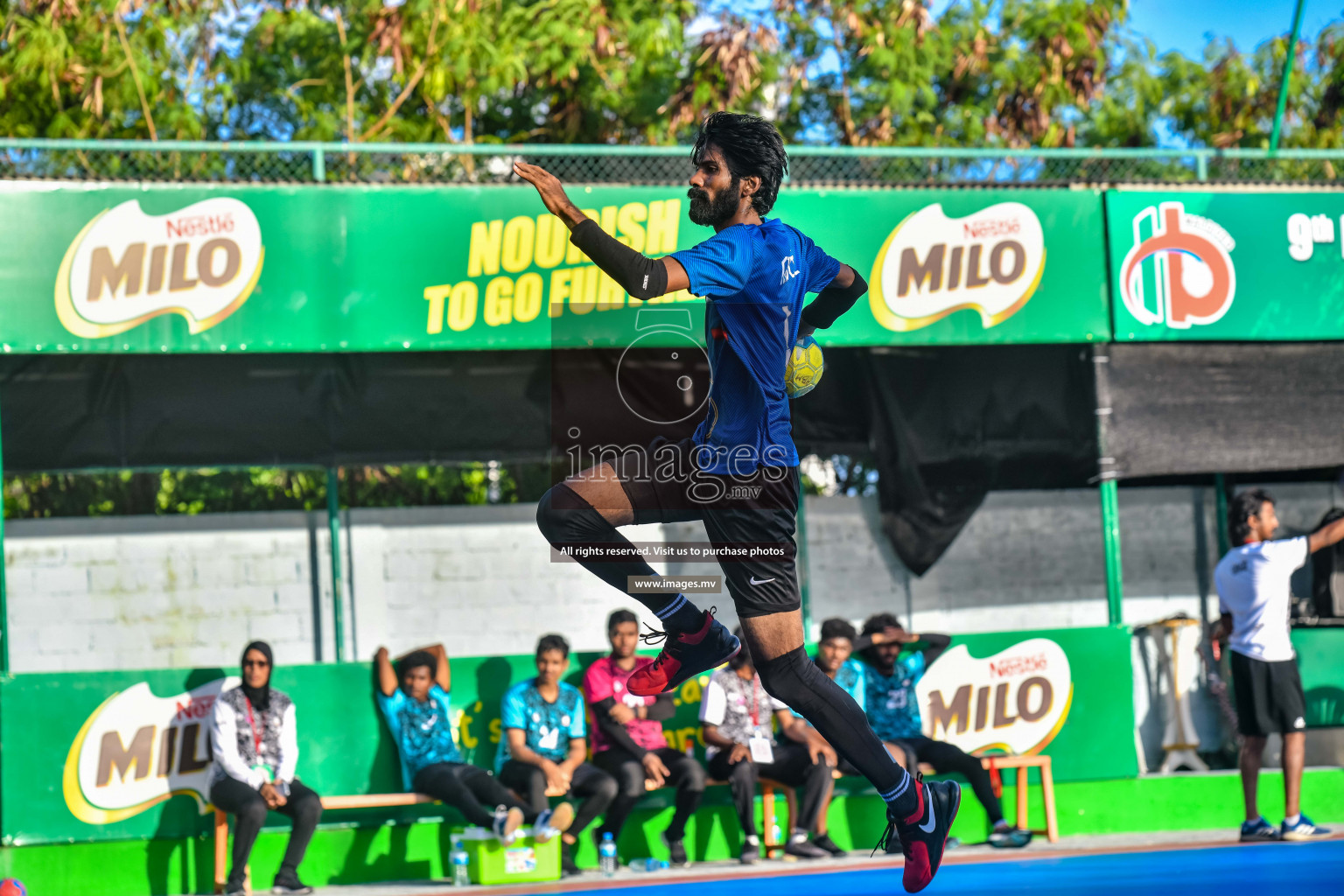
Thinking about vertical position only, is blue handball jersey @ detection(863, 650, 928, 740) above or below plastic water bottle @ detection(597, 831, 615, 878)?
above

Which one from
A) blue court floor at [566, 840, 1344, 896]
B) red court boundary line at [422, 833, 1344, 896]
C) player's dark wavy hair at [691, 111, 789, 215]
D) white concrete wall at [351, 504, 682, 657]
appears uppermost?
player's dark wavy hair at [691, 111, 789, 215]

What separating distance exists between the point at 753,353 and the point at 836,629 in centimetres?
535

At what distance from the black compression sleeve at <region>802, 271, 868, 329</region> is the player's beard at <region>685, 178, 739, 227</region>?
51 cm

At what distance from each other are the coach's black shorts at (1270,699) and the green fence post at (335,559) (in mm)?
5933

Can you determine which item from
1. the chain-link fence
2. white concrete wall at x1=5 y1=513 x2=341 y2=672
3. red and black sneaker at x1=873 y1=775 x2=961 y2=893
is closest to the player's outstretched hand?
red and black sneaker at x1=873 y1=775 x2=961 y2=893

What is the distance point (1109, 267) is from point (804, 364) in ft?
19.6

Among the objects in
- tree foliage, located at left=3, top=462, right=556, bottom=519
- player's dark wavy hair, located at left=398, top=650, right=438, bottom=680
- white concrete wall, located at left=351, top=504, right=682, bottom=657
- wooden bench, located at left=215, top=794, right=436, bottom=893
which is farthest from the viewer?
white concrete wall, located at left=351, top=504, right=682, bottom=657

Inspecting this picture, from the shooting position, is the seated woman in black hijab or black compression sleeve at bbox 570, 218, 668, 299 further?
the seated woman in black hijab

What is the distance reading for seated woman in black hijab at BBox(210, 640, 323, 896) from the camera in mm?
7965

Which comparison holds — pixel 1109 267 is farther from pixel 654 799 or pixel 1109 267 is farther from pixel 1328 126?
pixel 1328 126

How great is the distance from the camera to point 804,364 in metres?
3.87

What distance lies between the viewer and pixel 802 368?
3.87 meters

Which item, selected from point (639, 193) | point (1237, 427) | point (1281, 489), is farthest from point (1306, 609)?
point (639, 193)

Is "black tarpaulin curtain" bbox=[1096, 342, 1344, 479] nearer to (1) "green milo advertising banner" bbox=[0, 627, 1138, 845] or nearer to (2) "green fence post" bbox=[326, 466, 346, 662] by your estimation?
(1) "green milo advertising banner" bbox=[0, 627, 1138, 845]
